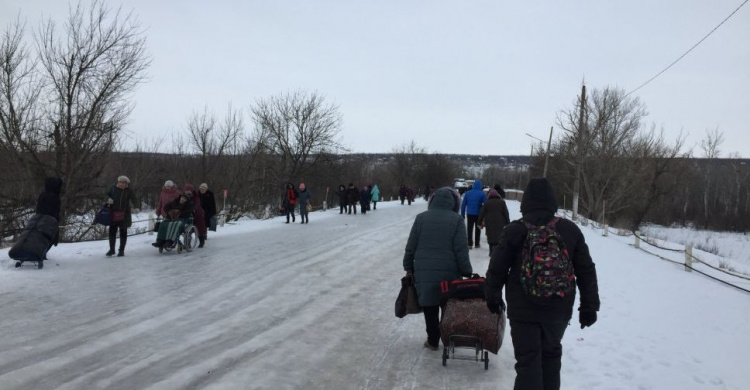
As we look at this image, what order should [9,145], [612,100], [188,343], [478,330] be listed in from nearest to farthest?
[478,330]
[188,343]
[9,145]
[612,100]

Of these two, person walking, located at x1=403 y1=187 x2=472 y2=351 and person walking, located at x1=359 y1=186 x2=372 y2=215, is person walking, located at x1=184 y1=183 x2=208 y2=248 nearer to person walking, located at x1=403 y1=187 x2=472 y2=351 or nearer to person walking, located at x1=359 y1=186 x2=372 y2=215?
person walking, located at x1=403 y1=187 x2=472 y2=351

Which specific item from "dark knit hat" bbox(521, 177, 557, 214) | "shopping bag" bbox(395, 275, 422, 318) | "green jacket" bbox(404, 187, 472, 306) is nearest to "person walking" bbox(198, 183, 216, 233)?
"shopping bag" bbox(395, 275, 422, 318)

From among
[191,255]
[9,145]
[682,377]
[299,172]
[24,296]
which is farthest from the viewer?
[299,172]

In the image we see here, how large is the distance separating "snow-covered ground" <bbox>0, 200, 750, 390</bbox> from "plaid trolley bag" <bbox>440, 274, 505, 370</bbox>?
1.06 ft

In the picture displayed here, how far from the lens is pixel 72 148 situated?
646 inches

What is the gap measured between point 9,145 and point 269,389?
51.9 ft

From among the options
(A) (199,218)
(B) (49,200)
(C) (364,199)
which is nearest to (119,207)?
(B) (49,200)

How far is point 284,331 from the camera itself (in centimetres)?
631

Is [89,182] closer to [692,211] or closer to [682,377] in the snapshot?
[682,377]

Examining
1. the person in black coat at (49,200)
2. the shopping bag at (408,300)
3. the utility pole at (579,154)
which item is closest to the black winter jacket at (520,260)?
the shopping bag at (408,300)

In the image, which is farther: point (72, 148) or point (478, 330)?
point (72, 148)

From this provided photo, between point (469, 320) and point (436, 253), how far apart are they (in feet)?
2.71

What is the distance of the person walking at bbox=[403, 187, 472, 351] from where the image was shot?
215 inches

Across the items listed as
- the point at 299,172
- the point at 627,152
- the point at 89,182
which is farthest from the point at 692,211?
the point at 89,182
